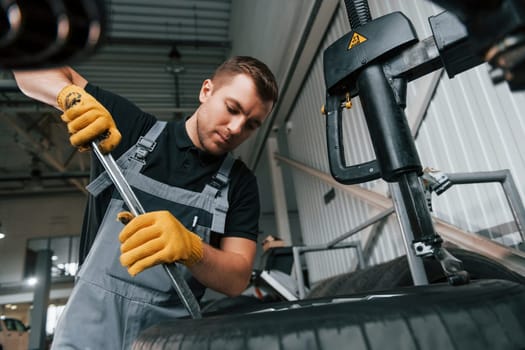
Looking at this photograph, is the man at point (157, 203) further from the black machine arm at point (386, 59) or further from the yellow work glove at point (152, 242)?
the black machine arm at point (386, 59)

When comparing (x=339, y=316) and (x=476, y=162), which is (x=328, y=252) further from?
(x=339, y=316)

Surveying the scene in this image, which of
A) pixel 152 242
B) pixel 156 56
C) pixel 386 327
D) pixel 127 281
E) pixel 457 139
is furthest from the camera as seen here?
pixel 156 56

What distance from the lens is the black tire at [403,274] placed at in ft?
3.40

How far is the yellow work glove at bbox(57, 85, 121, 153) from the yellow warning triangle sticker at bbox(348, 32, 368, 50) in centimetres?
60

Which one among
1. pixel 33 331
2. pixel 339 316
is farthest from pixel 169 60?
pixel 339 316

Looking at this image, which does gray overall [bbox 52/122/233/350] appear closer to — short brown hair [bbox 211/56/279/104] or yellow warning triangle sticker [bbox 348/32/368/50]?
short brown hair [bbox 211/56/279/104]

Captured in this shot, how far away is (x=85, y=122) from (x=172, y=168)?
0.32 m

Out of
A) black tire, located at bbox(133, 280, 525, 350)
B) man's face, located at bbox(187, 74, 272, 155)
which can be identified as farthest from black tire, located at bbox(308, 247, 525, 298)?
man's face, located at bbox(187, 74, 272, 155)

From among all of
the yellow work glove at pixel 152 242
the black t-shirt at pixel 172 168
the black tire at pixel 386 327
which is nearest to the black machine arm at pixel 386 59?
the black tire at pixel 386 327

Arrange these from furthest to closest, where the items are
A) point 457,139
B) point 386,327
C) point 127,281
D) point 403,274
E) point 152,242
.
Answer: point 457,139, point 403,274, point 127,281, point 152,242, point 386,327

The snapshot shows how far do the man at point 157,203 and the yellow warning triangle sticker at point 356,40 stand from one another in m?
0.49

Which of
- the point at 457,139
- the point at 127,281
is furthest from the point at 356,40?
the point at 457,139

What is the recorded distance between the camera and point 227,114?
3.61 feet

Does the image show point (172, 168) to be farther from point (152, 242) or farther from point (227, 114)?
point (152, 242)
